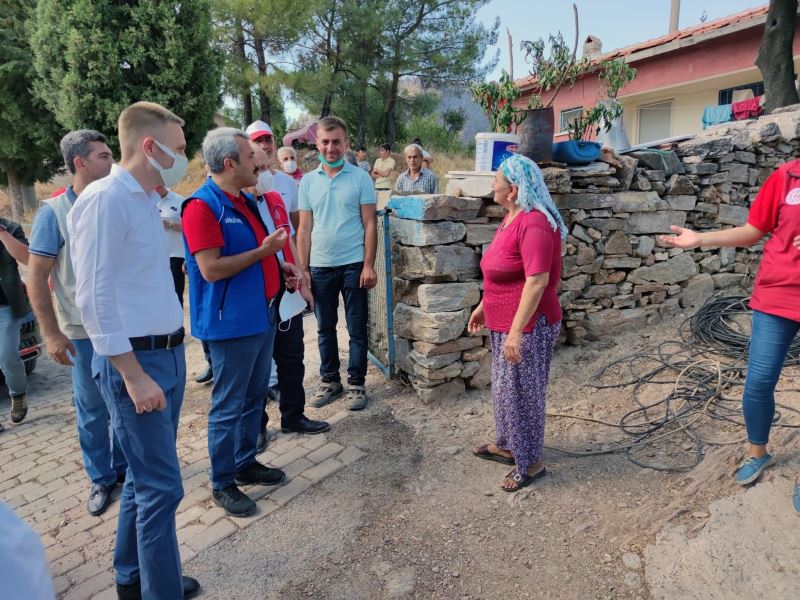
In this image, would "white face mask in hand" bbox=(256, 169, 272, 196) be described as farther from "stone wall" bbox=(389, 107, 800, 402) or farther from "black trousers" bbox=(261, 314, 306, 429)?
"stone wall" bbox=(389, 107, 800, 402)

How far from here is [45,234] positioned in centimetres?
Answer: 280

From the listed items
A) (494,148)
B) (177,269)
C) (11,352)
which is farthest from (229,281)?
(11,352)

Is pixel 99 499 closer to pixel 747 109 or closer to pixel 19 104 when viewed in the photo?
pixel 747 109

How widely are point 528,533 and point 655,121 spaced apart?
45.8 feet

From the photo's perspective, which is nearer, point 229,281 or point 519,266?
point 229,281

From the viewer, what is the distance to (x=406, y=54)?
55.8 feet

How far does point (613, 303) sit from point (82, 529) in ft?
14.4

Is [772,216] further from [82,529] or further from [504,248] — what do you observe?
[82,529]

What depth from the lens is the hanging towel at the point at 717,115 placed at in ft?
29.5

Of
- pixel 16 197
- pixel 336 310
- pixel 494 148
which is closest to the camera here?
pixel 494 148

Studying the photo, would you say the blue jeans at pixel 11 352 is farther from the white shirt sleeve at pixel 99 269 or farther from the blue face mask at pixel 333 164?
the white shirt sleeve at pixel 99 269

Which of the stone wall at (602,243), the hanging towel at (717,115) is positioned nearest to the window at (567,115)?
the hanging towel at (717,115)

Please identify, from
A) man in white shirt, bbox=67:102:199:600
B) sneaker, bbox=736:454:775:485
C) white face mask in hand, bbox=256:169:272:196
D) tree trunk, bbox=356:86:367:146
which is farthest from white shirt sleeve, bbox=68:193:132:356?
tree trunk, bbox=356:86:367:146

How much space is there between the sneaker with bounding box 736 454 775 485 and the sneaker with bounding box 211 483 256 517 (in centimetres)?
259
